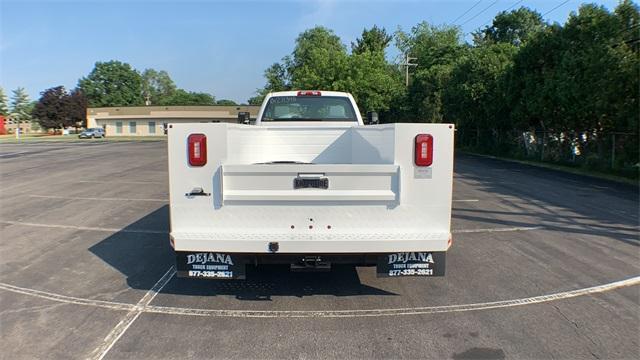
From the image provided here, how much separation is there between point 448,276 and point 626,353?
2.15 m

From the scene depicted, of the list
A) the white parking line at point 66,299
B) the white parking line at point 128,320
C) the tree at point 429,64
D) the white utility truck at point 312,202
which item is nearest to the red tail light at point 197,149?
the white utility truck at point 312,202

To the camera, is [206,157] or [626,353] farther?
[206,157]

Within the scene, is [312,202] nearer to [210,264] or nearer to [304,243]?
[304,243]

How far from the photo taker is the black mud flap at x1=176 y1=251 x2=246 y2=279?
178 inches

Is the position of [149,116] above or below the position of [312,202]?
above

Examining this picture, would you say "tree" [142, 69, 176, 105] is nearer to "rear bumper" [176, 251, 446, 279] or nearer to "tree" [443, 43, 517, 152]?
"tree" [443, 43, 517, 152]

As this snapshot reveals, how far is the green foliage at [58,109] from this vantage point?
81000 millimetres

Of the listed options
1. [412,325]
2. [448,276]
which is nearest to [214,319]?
[412,325]

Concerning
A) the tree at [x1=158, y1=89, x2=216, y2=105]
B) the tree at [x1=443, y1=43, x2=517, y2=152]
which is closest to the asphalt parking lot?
the tree at [x1=443, y1=43, x2=517, y2=152]

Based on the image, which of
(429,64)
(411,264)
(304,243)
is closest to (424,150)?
(411,264)

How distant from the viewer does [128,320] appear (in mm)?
4527

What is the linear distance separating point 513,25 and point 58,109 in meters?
74.3

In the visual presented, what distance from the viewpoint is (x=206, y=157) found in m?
4.38

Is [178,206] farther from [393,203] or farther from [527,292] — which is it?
[527,292]
